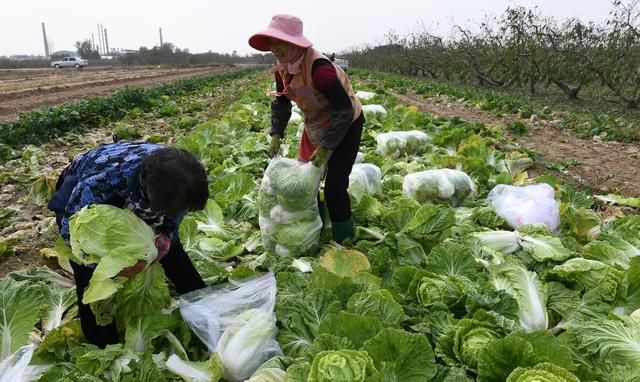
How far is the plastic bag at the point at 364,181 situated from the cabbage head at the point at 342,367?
2.40 metres

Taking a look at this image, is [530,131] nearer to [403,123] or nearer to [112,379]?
[403,123]

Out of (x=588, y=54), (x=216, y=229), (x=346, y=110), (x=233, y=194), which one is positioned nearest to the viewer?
(x=346, y=110)

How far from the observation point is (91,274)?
2137 millimetres

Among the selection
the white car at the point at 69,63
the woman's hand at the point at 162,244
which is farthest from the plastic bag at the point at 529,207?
the white car at the point at 69,63

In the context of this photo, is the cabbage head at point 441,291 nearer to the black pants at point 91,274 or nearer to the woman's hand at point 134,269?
the black pants at point 91,274

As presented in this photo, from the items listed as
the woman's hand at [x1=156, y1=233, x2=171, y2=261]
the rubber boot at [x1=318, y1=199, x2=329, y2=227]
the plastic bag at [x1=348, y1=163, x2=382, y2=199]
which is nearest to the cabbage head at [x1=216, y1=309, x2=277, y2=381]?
the woman's hand at [x1=156, y1=233, x2=171, y2=261]

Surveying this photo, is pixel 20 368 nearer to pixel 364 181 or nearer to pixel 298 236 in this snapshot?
pixel 298 236

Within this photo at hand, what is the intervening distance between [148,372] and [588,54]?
17652mm

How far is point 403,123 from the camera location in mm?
7637

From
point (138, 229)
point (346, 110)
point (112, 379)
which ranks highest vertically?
point (346, 110)

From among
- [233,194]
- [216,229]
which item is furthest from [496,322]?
[233,194]

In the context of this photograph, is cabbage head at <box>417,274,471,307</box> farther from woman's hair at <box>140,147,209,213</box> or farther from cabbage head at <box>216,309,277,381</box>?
woman's hair at <box>140,147,209,213</box>

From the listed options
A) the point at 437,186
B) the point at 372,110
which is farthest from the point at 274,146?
the point at 372,110

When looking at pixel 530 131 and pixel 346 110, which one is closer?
pixel 346 110
